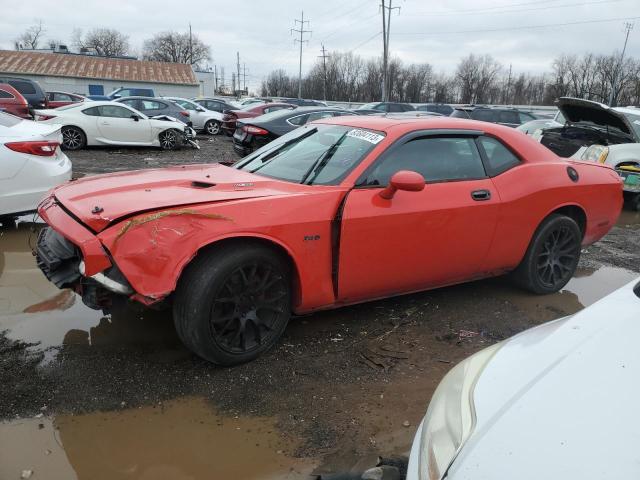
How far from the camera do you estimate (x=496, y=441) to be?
142 centimetres

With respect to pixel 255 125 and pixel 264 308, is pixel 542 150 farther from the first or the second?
pixel 255 125

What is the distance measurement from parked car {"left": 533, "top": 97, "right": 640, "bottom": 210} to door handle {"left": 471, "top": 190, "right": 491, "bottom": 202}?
5.56 meters

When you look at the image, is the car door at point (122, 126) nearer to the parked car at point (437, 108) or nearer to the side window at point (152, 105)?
the side window at point (152, 105)

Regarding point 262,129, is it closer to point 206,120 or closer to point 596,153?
point 596,153

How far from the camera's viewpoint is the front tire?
2.93m

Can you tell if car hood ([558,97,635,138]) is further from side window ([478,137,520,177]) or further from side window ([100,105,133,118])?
side window ([100,105,133,118])

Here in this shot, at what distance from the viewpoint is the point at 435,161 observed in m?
3.88

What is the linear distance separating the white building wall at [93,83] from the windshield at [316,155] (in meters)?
47.5

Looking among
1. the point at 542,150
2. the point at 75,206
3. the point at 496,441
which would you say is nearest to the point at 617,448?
the point at 496,441

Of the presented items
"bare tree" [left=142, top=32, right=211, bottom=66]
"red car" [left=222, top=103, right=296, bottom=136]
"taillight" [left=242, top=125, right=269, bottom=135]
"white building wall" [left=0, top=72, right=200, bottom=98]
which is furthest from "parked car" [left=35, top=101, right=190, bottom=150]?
"bare tree" [left=142, top=32, right=211, bottom=66]

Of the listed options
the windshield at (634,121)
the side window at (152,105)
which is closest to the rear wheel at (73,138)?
the side window at (152,105)

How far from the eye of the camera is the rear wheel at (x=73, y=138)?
524 inches

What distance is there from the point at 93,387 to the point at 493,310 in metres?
3.08

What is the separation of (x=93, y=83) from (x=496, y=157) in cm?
5014
